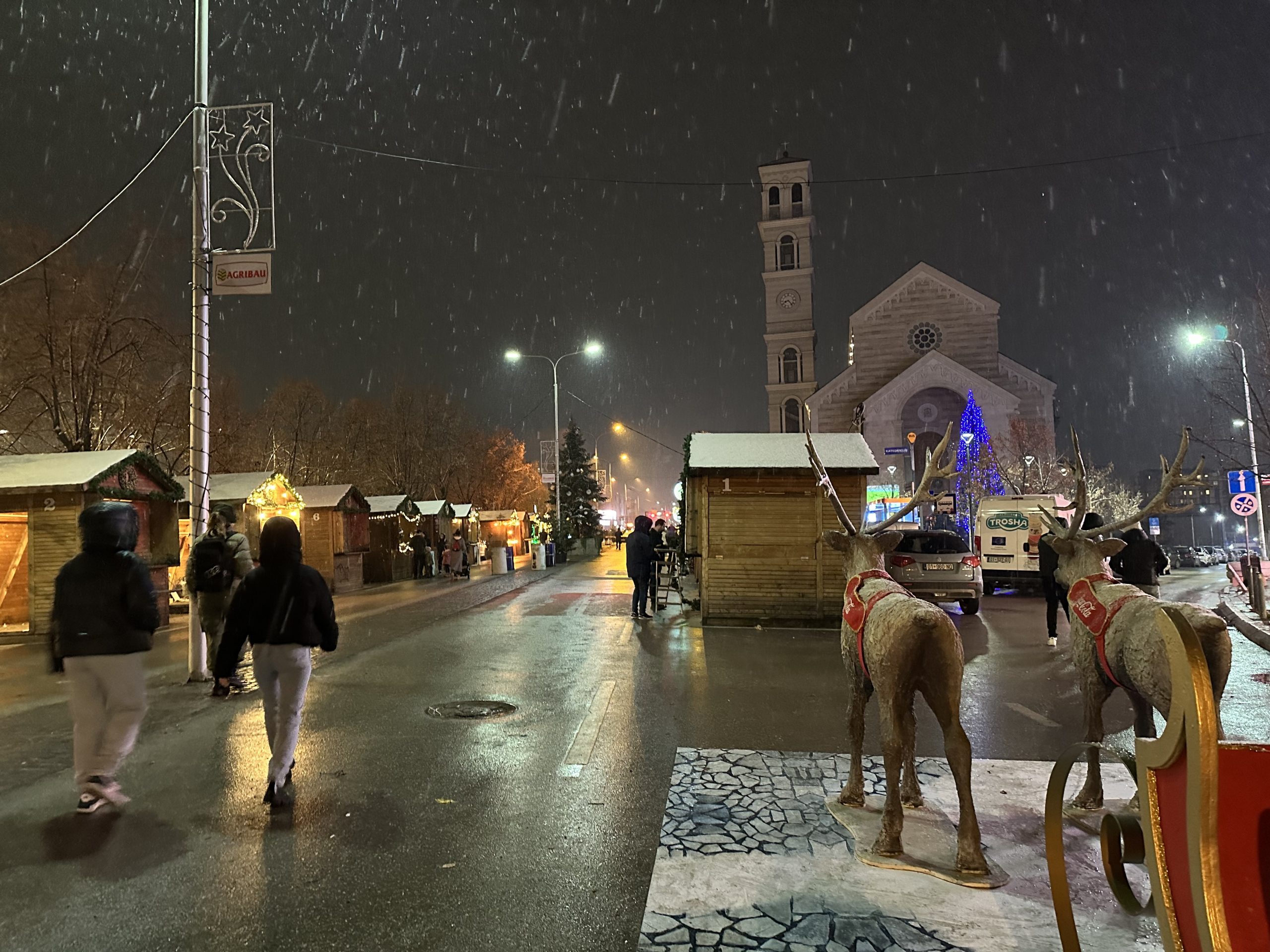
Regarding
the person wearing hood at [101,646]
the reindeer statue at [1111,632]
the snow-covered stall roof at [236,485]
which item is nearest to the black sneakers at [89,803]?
the person wearing hood at [101,646]

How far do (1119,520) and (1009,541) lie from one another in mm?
15348

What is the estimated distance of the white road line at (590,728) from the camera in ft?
19.6

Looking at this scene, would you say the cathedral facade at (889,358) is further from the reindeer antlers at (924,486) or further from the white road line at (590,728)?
the reindeer antlers at (924,486)

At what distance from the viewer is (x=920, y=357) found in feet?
161

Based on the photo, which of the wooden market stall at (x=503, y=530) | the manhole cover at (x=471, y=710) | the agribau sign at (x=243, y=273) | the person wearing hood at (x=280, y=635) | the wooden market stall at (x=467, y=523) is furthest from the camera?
the wooden market stall at (x=503, y=530)

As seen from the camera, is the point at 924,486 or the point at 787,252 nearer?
the point at 924,486

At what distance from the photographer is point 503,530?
151 ft

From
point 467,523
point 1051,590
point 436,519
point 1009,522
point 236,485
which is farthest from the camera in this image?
point 467,523

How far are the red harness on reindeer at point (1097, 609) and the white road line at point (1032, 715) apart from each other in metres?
2.36

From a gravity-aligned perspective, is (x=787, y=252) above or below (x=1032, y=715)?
above

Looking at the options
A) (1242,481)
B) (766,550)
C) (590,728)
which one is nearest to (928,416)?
(1242,481)

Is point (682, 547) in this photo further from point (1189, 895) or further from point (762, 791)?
point (1189, 895)

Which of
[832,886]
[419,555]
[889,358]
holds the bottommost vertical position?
[832,886]

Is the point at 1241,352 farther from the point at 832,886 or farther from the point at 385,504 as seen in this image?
the point at 385,504
